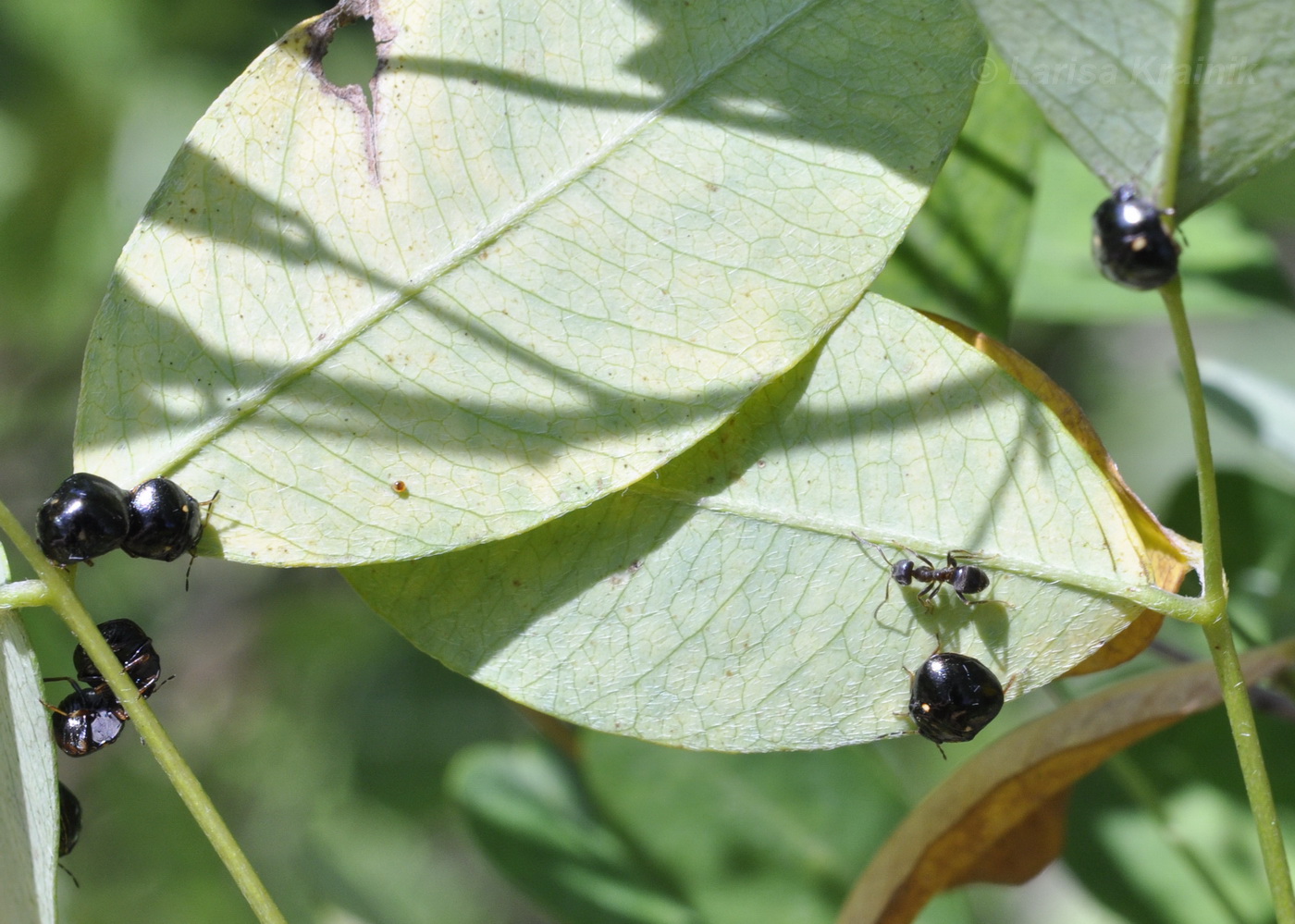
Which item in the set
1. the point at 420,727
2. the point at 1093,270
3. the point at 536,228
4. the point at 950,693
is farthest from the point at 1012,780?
the point at 420,727

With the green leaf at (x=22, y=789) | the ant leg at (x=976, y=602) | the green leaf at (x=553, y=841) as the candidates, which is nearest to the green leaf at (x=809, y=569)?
the ant leg at (x=976, y=602)

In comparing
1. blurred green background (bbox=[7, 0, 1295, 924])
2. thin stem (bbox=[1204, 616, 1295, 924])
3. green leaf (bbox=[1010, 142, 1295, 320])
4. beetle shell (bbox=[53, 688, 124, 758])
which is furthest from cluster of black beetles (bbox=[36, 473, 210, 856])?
green leaf (bbox=[1010, 142, 1295, 320])

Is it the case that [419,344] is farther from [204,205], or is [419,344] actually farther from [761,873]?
[761,873]

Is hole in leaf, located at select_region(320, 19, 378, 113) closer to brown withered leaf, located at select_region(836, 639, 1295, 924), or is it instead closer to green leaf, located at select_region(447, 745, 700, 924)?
green leaf, located at select_region(447, 745, 700, 924)

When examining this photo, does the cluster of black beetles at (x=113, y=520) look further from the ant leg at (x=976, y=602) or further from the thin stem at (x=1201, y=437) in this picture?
the thin stem at (x=1201, y=437)

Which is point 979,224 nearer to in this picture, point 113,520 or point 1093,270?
point 1093,270
